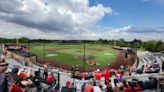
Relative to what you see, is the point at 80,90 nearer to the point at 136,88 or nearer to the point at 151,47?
the point at 136,88

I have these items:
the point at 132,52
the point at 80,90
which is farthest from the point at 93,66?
the point at 80,90

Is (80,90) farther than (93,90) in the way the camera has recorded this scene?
Yes

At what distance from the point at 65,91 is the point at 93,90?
1061 mm

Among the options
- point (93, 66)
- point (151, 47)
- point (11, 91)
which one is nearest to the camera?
point (11, 91)

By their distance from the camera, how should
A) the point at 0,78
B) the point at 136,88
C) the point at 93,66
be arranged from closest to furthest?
the point at 0,78 < the point at 136,88 < the point at 93,66

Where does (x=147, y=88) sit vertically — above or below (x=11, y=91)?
below

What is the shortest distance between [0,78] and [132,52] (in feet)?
123

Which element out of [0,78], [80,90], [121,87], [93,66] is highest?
[0,78]

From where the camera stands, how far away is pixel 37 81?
851 cm

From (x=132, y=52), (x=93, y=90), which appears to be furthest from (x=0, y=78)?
(x=132, y=52)

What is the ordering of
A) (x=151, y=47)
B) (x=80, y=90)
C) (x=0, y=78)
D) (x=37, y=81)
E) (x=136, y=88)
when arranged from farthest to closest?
1. (x=151, y=47)
2. (x=80, y=90)
3. (x=37, y=81)
4. (x=136, y=88)
5. (x=0, y=78)

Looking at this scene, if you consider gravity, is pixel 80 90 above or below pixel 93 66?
above

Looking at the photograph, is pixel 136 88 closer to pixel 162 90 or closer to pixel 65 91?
pixel 162 90

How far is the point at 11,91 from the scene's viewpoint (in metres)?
5.18
